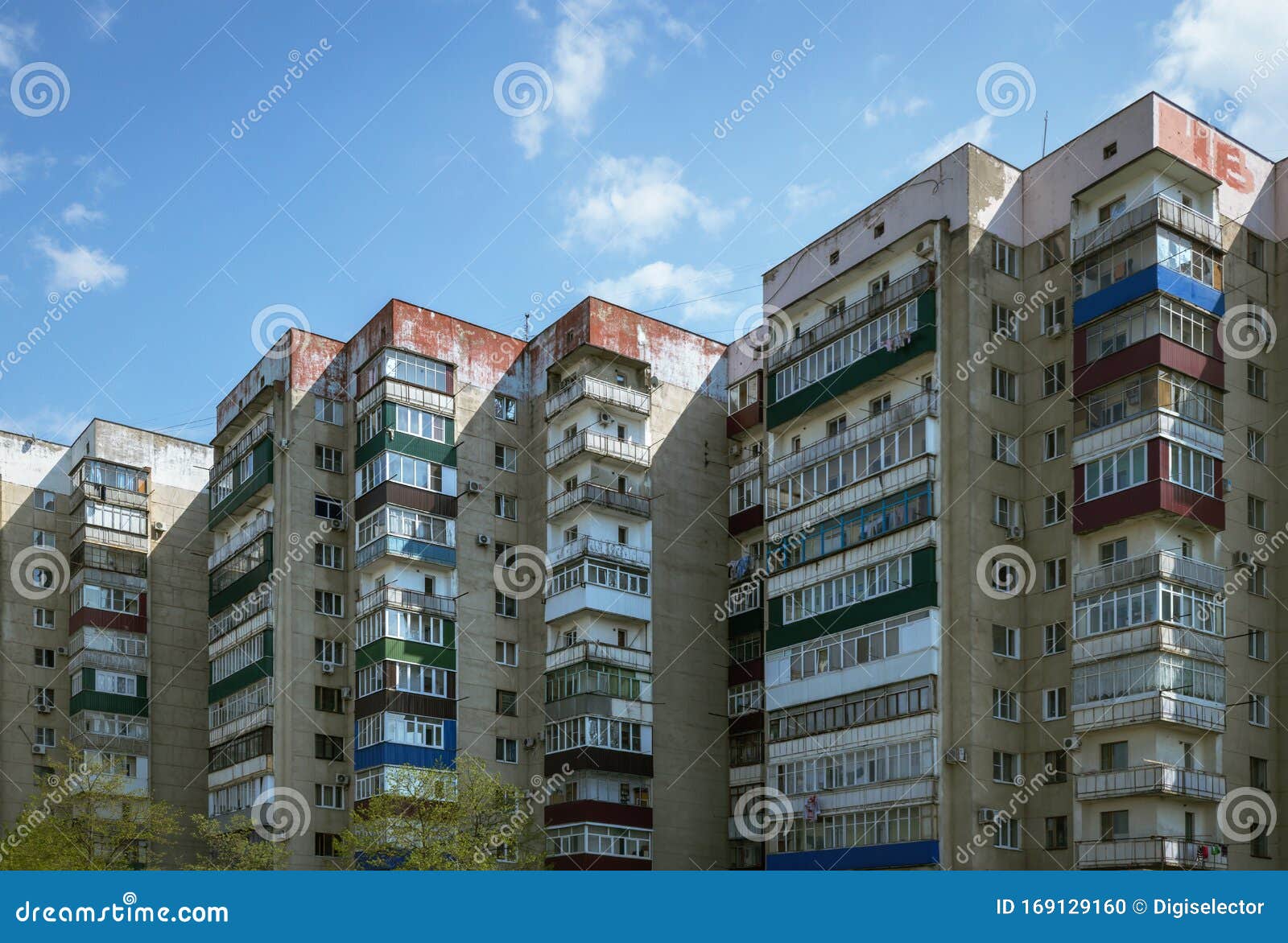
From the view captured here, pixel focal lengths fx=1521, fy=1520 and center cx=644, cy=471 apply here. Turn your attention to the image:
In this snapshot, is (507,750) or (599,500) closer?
(507,750)

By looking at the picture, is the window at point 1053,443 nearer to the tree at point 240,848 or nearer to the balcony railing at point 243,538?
the tree at point 240,848

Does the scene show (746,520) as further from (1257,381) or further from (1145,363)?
(1257,381)

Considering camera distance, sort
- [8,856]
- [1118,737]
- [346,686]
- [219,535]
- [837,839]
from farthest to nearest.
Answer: [219,535] < [346,686] < [8,856] < [837,839] < [1118,737]

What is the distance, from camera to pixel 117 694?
71.2m

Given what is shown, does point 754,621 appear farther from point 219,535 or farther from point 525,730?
point 219,535

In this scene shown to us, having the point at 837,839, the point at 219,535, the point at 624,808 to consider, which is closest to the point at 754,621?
the point at 624,808

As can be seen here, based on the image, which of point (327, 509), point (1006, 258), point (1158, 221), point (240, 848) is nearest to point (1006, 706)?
point (1006, 258)

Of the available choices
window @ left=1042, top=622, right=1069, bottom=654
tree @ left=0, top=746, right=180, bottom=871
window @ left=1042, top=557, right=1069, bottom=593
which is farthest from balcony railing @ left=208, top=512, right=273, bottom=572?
window @ left=1042, top=622, right=1069, bottom=654

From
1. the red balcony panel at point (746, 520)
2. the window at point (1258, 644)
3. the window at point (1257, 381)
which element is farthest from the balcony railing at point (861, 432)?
the window at point (1258, 644)

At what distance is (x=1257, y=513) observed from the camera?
49031 mm

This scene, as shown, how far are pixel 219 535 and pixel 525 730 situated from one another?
1914 cm

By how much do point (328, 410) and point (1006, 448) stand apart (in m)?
28.5

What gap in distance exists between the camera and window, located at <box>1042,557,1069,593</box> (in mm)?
48656

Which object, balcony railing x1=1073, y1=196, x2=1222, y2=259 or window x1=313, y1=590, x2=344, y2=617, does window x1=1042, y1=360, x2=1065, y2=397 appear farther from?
window x1=313, y1=590, x2=344, y2=617
